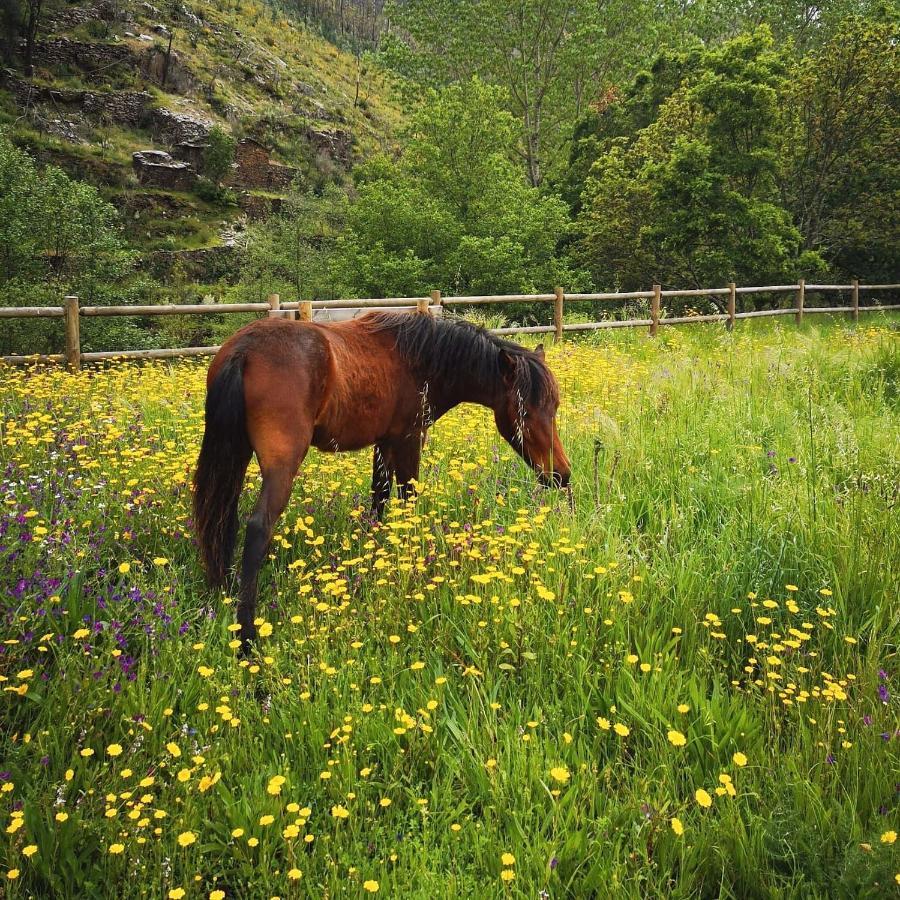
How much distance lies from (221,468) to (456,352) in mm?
1464

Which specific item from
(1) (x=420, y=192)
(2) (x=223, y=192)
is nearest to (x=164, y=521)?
(1) (x=420, y=192)

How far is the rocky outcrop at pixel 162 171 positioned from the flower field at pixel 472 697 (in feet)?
139

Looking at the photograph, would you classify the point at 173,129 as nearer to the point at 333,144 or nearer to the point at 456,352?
the point at 333,144

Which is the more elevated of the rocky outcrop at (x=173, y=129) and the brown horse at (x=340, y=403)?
the rocky outcrop at (x=173, y=129)

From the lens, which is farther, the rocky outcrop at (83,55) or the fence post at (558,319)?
the rocky outcrop at (83,55)

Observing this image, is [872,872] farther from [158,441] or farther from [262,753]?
[158,441]

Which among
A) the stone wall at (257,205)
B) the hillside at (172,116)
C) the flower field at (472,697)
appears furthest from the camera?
the stone wall at (257,205)

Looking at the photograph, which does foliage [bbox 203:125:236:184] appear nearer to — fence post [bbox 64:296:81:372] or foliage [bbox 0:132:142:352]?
foliage [bbox 0:132:142:352]

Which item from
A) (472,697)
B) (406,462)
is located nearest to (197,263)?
(406,462)

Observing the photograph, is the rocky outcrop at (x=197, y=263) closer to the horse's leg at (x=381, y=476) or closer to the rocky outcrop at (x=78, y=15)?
the rocky outcrop at (x=78, y=15)

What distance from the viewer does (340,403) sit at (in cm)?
318

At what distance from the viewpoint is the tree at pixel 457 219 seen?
1992 cm

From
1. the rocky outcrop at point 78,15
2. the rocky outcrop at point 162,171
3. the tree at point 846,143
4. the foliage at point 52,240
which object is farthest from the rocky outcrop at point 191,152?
the tree at point 846,143

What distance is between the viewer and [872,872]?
1433 mm
